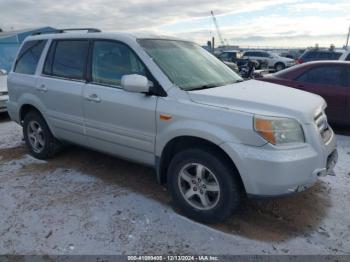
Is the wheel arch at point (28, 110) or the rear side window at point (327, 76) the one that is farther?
the rear side window at point (327, 76)

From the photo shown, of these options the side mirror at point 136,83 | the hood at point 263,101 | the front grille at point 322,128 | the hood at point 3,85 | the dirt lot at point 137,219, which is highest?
the side mirror at point 136,83

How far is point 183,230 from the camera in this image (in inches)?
129

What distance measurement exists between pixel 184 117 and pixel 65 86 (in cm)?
190

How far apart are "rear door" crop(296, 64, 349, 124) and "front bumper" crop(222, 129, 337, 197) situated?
3902 mm

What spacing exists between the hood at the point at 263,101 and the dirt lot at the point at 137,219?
109 centimetres

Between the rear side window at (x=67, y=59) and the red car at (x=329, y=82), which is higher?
the rear side window at (x=67, y=59)

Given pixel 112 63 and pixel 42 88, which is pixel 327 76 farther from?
pixel 42 88

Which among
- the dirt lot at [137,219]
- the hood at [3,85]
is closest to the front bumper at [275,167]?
the dirt lot at [137,219]

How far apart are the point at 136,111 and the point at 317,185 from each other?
2452 millimetres

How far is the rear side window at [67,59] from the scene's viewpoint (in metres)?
4.29

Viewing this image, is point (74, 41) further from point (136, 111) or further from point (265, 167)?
point (265, 167)

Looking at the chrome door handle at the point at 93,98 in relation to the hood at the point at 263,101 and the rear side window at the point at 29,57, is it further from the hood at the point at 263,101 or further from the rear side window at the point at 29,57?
the rear side window at the point at 29,57

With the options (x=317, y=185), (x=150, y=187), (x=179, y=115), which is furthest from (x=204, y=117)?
(x=317, y=185)

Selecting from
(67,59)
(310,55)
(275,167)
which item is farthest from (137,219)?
(310,55)
